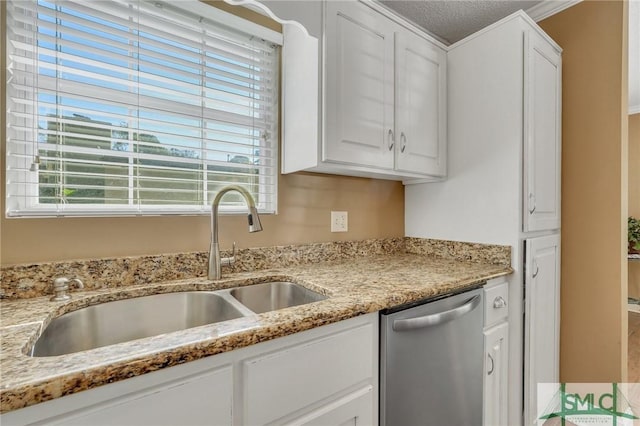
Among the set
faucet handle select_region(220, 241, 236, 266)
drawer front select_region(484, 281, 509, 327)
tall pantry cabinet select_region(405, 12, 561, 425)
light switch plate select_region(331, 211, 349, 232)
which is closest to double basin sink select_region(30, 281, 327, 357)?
faucet handle select_region(220, 241, 236, 266)

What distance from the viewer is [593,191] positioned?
1.75 meters

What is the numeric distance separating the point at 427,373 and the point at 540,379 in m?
1.04

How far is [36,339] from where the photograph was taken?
2.35ft

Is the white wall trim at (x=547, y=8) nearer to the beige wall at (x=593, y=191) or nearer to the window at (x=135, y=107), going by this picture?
the beige wall at (x=593, y=191)

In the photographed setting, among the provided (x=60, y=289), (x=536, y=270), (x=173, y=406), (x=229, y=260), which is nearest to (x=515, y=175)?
(x=536, y=270)

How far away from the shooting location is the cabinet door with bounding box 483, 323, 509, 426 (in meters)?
1.38

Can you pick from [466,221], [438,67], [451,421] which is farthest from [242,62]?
[451,421]

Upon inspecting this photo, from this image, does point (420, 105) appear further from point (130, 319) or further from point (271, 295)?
point (130, 319)

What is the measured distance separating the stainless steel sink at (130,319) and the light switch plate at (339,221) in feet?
2.60

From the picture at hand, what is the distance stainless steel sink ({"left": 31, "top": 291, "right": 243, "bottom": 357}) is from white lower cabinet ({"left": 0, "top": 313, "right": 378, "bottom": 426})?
0.88ft

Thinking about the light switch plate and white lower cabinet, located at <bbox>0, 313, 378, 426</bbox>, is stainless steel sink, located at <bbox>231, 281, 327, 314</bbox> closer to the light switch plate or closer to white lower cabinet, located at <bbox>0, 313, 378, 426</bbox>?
white lower cabinet, located at <bbox>0, 313, 378, 426</bbox>

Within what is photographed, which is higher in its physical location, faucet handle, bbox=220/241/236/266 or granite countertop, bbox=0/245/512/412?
faucet handle, bbox=220/241/236/266

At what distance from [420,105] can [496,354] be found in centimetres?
130

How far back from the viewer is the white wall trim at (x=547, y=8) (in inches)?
71.7
